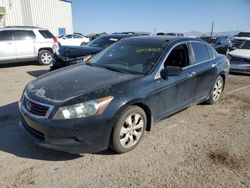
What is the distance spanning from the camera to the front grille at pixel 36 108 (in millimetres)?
2960

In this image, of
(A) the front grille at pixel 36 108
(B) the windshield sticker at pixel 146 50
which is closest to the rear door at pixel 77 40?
(B) the windshield sticker at pixel 146 50

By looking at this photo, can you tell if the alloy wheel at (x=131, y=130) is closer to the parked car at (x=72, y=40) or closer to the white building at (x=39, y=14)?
the parked car at (x=72, y=40)

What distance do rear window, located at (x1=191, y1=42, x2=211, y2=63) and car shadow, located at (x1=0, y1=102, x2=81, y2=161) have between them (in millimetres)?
2966

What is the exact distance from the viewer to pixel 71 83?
341cm

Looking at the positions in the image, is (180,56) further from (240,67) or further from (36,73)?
(36,73)

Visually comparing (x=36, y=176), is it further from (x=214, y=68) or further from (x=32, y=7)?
(x=32, y=7)

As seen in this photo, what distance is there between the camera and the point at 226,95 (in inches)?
255

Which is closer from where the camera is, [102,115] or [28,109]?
[102,115]

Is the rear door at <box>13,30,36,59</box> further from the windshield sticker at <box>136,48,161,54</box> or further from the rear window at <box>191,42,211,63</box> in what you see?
the rear window at <box>191,42,211,63</box>

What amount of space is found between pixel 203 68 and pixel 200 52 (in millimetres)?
363

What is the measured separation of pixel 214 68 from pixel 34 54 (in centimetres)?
835

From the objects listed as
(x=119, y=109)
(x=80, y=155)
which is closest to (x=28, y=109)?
(x=80, y=155)

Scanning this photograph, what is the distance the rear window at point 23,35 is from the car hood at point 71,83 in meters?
7.39

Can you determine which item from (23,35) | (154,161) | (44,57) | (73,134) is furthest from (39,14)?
(154,161)
